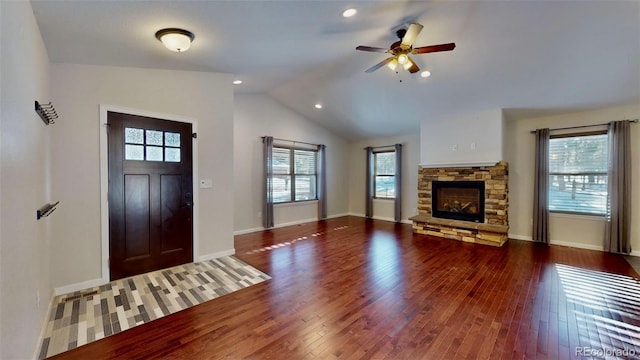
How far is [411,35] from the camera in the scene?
2.81 m

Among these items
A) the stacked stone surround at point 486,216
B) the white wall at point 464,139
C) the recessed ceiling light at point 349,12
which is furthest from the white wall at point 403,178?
the recessed ceiling light at point 349,12

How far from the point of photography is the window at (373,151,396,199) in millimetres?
7543

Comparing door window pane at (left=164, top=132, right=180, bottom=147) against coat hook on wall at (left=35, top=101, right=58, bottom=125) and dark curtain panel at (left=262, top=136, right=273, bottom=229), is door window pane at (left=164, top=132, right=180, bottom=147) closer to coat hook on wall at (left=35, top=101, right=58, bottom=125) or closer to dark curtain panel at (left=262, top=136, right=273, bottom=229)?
coat hook on wall at (left=35, top=101, right=58, bottom=125)

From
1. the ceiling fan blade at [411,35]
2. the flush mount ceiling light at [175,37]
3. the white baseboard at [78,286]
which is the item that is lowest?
the white baseboard at [78,286]

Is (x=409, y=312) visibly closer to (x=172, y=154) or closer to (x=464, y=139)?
(x=172, y=154)

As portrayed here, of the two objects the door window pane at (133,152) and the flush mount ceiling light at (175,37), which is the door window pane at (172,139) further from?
the flush mount ceiling light at (175,37)

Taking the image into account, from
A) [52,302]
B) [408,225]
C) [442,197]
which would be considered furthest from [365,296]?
[408,225]

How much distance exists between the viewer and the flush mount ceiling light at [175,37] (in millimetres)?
2508

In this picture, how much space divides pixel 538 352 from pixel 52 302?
14.3 feet

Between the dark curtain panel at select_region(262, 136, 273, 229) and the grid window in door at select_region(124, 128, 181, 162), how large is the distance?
254cm

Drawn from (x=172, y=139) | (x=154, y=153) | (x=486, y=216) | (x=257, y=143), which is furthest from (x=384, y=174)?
(x=154, y=153)

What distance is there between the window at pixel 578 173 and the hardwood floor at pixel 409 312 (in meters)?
0.94

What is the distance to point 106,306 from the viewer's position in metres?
2.62

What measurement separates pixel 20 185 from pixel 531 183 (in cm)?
696
